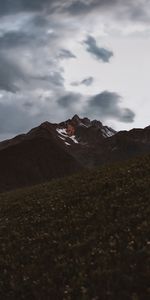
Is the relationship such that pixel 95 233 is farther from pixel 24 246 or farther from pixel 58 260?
pixel 24 246

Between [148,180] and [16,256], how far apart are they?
9.34m

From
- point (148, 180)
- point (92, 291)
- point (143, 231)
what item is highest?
point (148, 180)

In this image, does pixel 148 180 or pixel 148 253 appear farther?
pixel 148 180

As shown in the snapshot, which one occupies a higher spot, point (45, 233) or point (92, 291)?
point (45, 233)

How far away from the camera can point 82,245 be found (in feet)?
70.2

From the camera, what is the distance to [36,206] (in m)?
33.2

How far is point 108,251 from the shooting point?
19.7 metres

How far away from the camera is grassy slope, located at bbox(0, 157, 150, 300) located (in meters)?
17.7

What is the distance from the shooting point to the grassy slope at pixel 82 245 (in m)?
17.7

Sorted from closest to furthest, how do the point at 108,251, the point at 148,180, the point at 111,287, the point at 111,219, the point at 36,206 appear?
the point at 111,287 < the point at 108,251 < the point at 111,219 < the point at 148,180 < the point at 36,206

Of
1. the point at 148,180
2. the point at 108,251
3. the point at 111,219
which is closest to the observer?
the point at 108,251

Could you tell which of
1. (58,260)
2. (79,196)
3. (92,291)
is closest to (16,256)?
(58,260)

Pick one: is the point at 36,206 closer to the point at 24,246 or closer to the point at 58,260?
the point at 24,246

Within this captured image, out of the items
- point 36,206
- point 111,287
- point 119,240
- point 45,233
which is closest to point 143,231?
point 119,240
